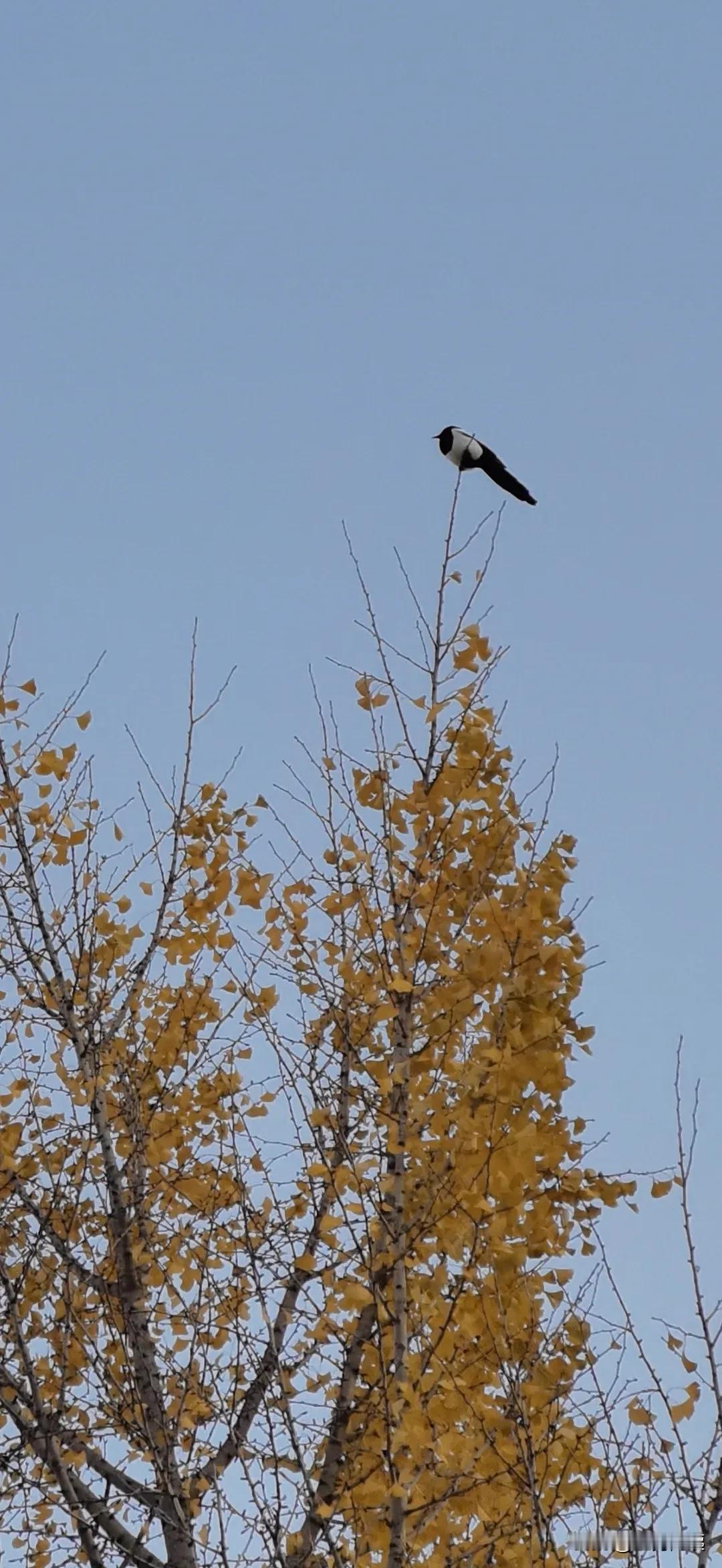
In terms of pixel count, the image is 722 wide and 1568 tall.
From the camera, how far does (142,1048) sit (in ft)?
16.4

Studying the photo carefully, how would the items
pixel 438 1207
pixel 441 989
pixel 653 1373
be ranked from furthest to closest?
pixel 441 989, pixel 438 1207, pixel 653 1373

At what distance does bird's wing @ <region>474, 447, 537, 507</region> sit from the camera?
20.2ft

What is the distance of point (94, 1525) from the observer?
4.06 meters

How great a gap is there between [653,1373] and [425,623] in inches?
81.6

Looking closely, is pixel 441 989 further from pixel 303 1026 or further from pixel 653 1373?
pixel 653 1373

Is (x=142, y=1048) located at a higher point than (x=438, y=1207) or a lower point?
higher

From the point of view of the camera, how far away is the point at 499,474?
6211 mm

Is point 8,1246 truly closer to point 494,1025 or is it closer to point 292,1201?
point 292,1201

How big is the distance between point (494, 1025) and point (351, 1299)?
659mm

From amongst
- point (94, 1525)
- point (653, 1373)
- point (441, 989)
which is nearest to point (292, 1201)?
point (94, 1525)

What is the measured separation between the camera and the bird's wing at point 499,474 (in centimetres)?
616

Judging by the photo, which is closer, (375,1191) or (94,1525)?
(375,1191)

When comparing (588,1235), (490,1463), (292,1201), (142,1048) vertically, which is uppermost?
(142,1048)

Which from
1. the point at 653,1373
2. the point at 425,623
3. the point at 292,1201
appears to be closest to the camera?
the point at 653,1373
